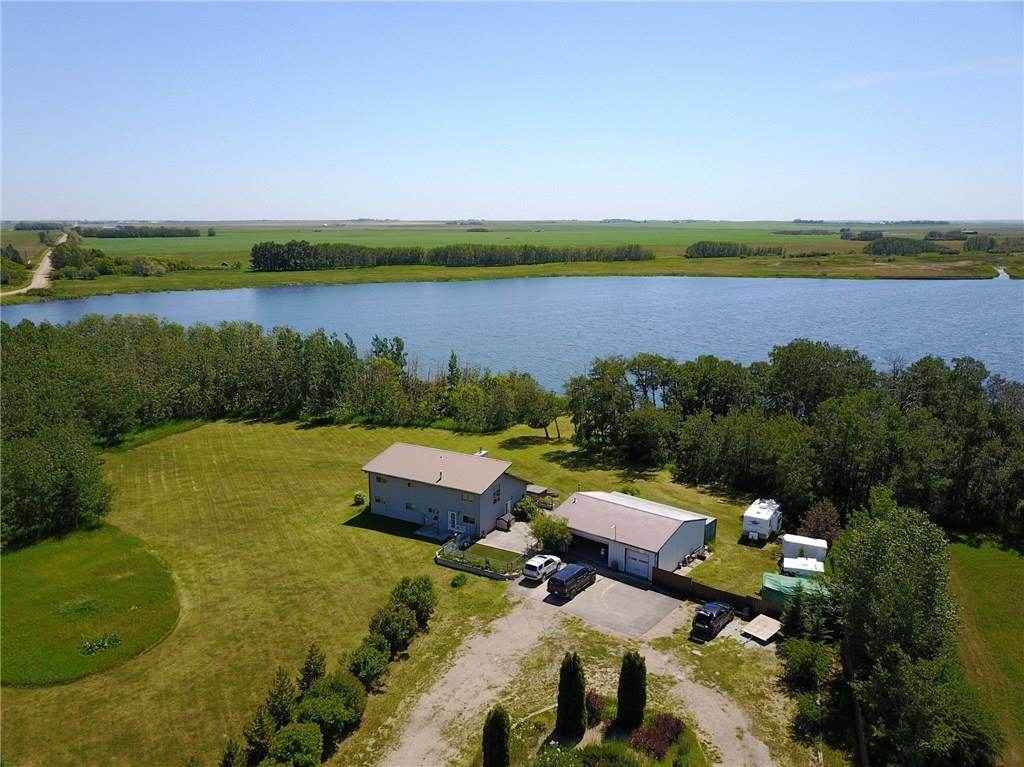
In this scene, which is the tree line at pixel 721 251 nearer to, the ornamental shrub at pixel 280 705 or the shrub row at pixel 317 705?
the shrub row at pixel 317 705

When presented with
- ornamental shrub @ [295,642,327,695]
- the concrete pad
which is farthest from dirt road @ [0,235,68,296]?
ornamental shrub @ [295,642,327,695]

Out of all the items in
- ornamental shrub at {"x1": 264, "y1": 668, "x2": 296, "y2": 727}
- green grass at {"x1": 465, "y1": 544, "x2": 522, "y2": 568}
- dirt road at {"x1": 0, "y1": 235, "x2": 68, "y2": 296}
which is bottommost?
green grass at {"x1": 465, "y1": 544, "x2": 522, "y2": 568}

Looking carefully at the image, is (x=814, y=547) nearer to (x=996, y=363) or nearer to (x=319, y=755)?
(x=319, y=755)

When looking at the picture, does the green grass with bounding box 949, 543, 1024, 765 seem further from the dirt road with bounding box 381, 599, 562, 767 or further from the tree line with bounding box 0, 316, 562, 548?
the tree line with bounding box 0, 316, 562, 548

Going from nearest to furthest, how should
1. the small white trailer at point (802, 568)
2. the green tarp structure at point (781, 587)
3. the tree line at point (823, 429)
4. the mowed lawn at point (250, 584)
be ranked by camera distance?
the mowed lawn at point (250, 584) → the green tarp structure at point (781, 587) → the small white trailer at point (802, 568) → the tree line at point (823, 429)

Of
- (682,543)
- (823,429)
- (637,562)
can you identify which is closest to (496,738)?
(637,562)

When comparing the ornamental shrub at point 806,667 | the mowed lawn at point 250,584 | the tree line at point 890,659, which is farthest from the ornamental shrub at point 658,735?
the mowed lawn at point 250,584

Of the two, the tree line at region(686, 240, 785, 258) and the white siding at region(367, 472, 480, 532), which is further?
the tree line at region(686, 240, 785, 258)

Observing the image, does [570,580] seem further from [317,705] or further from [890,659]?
[890,659]
